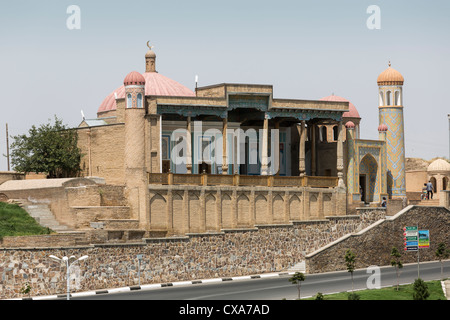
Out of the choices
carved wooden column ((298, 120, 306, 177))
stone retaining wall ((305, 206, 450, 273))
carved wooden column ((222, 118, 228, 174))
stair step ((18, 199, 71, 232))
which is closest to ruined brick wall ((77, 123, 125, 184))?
stair step ((18, 199, 71, 232))

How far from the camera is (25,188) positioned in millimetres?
51531

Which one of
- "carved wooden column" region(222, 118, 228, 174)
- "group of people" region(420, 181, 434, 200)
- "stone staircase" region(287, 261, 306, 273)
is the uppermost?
"carved wooden column" region(222, 118, 228, 174)

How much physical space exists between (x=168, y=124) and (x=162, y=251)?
34.0 feet

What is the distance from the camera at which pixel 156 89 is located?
2371 inches

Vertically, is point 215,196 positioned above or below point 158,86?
below

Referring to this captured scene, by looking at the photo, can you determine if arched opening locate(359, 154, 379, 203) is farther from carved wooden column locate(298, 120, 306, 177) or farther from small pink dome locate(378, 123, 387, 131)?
carved wooden column locate(298, 120, 306, 177)

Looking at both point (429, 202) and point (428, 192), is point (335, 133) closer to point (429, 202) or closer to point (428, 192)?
point (428, 192)

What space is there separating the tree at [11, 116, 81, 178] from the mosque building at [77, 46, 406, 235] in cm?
71

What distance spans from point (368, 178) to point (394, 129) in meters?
3.89

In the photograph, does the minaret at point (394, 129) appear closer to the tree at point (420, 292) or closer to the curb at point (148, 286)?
the curb at point (148, 286)

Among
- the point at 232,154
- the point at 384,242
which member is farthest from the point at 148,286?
the point at 384,242

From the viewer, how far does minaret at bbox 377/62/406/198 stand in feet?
212
